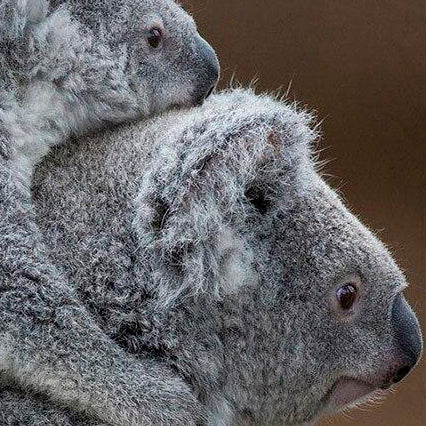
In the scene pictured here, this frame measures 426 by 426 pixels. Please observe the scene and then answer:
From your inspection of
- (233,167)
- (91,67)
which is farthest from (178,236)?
(91,67)

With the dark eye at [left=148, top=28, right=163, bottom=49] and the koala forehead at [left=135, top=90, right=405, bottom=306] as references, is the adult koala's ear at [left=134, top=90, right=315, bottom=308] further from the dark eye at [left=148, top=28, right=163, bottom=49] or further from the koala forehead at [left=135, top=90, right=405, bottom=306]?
the dark eye at [left=148, top=28, right=163, bottom=49]

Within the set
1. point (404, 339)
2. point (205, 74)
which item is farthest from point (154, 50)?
point (404, 339)

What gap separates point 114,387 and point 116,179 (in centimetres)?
44

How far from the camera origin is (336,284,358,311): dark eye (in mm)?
2008

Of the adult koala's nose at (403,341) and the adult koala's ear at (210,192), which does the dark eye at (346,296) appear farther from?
the adult koala's ear at (210,192)

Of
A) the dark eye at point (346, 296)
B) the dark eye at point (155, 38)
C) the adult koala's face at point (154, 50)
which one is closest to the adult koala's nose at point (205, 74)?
the adult koala's face at point (154, 50)

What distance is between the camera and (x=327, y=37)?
4.19 m

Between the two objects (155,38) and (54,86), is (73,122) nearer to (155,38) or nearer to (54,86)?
(54,86)

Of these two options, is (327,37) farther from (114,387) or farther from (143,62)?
(114,387)

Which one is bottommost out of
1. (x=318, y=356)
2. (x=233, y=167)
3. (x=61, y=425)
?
(x=61, y=425)

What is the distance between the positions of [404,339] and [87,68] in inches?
40.9

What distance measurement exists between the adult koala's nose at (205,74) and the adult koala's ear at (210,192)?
48cm

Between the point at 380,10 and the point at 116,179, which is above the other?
the point at 380,10

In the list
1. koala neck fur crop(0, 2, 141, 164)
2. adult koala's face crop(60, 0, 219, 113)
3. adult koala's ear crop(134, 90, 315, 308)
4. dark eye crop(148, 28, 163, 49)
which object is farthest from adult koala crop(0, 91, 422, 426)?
dark eye crop(148, 28, 163, 49)
